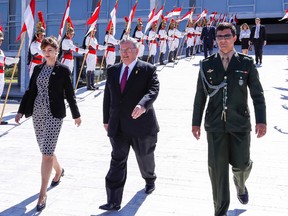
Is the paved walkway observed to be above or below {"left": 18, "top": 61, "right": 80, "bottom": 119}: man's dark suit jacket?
below

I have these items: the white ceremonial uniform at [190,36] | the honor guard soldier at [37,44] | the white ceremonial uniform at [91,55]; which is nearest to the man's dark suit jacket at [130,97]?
the honor guard soldier at [37,44]

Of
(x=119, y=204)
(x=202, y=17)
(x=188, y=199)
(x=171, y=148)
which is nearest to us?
(x=119, y=204)

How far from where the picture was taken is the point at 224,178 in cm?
372

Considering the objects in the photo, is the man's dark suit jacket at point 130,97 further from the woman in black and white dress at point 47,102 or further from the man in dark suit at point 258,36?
the man in dark suit at point 258,36

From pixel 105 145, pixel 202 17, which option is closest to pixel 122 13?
pixel 202 17

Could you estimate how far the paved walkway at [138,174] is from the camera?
4.27m

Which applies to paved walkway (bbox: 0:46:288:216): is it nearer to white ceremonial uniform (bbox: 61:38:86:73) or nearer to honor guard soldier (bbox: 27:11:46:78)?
honor guard soldier (bbox: 27:11:46:78)

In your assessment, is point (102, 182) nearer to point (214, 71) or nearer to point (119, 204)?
point (119, 204)

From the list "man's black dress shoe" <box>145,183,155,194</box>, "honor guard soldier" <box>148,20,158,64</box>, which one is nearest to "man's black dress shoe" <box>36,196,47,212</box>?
"man's black dress shoe" <box>145,183,155,194</box>

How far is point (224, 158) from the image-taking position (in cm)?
371

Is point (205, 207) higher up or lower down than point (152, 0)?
lower down

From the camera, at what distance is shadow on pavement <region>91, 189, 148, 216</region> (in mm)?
4133

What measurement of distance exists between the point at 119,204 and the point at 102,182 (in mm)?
887

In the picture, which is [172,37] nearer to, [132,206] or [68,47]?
[68,47]
